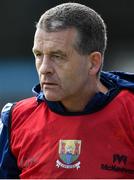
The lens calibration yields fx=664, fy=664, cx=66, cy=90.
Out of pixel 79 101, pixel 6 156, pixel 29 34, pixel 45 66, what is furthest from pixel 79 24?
pixel 29 34

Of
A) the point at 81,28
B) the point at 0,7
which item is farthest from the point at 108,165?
the point at 0,7

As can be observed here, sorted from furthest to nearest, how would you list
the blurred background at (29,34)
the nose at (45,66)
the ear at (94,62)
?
the blurred background at (29,34)
the ear at (94,62)
the nose at (45,66)

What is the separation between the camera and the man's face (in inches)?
109

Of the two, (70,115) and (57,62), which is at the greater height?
(57,62)

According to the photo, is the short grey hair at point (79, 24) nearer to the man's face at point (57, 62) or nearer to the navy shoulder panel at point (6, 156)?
the man's face at point (57, 62)

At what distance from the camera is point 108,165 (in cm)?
279

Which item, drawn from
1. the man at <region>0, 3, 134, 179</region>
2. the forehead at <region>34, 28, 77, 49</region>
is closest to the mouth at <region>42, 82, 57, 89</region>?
the man at <region>0, 3, 134, 179</region>

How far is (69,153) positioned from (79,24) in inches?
21.8

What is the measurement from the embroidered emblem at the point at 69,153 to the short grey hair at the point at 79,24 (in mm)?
394

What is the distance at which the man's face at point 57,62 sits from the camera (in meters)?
2.76

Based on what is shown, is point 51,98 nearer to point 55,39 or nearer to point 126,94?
point 55,39

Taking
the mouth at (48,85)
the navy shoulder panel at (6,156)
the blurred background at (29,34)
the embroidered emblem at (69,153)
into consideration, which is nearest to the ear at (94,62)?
the mouth at (48,85)

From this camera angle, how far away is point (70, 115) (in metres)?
2.93

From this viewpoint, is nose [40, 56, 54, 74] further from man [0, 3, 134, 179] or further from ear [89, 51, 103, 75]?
ear [89, 51, 103, 75]
